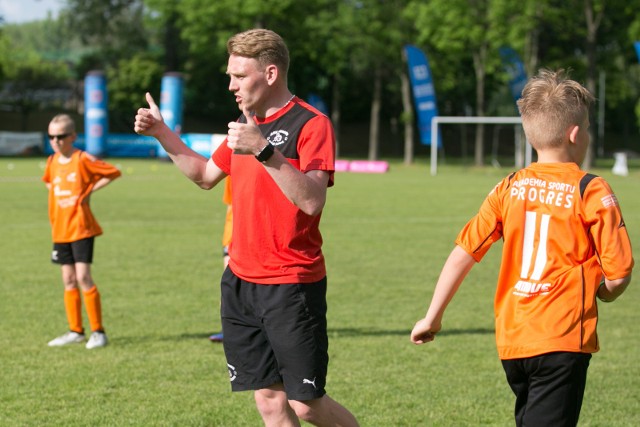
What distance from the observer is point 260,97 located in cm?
430

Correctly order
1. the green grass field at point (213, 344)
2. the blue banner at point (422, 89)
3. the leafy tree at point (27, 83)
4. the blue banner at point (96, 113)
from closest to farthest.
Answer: the green grass field at point (213, 344) → the blue banner at point (422, 89) → the blue banner at point (96, 113) → the leafy tree at point (27, 83)

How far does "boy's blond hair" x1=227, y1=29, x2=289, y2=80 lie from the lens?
423cm

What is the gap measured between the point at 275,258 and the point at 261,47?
2.95 ft

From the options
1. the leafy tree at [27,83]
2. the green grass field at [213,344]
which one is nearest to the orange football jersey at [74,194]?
the green grass field at [213,344]

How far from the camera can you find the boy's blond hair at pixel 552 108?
3662 mm

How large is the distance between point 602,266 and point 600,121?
73091mm

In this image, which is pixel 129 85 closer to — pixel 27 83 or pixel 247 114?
pixel 27 83

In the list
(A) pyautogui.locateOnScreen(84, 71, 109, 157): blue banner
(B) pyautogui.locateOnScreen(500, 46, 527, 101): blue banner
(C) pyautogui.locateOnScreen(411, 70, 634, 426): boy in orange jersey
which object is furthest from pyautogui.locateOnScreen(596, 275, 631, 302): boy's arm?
(A) pyautogui.locateOnScreen(84, 71, 109, 157): blue banner

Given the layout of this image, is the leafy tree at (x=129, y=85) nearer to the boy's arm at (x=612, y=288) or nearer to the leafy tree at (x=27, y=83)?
the leafy tree at (x=27, y=83)

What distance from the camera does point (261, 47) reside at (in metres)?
4.22

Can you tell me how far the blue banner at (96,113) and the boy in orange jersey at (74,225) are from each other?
44101 millimetres

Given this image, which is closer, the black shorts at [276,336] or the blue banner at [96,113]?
the black shorts at [276,336]

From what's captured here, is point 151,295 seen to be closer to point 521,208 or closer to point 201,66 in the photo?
point 521,208

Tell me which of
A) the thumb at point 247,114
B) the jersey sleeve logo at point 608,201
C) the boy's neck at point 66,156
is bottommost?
the boy's neck at point 66,156
